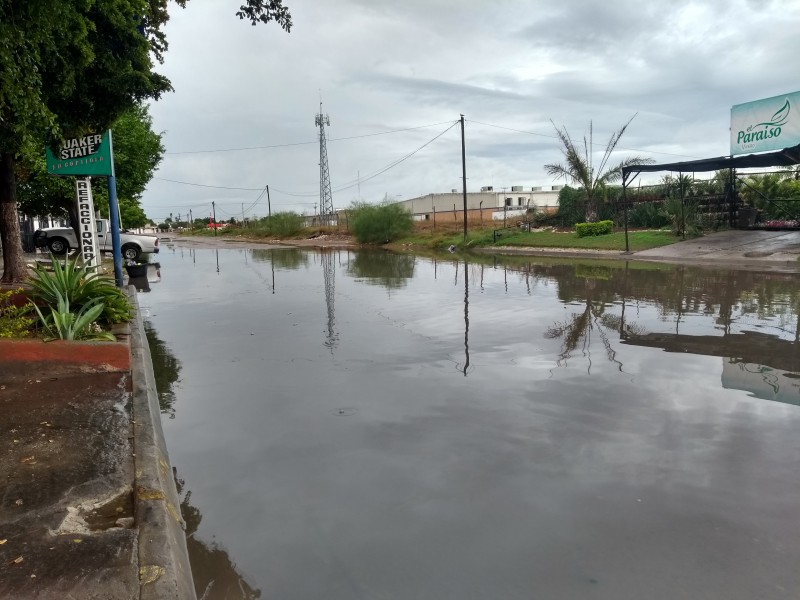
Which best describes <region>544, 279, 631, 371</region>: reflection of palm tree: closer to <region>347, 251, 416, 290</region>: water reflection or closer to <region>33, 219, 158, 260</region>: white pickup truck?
<region>347, 251, 416, 290</region>: water reflection

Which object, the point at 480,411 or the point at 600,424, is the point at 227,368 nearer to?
the point at 480,411

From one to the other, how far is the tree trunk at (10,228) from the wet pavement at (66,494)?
8.60 meters

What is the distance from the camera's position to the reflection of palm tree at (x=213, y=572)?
309 centimetres

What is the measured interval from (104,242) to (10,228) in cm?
1194

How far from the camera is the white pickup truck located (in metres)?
24.0

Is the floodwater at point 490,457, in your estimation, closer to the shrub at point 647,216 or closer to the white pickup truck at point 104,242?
the white pickup truck at point 104,242

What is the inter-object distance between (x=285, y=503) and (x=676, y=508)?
2560 mm

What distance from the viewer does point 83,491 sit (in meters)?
3.47

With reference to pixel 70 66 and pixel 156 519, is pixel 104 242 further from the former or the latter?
pixel 156 519

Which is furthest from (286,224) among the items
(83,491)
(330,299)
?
(83,491)

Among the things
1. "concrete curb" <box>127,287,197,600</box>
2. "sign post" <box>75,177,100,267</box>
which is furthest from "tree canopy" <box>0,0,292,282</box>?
"concrete curb" <box>127,287,197,600</box>

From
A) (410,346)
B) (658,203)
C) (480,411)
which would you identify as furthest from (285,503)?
(658,203)

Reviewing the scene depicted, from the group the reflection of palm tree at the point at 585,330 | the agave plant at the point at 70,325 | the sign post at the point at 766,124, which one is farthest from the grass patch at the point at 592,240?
the agave plant at the point at 70,325

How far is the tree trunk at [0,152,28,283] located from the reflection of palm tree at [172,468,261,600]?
37.5 ft
